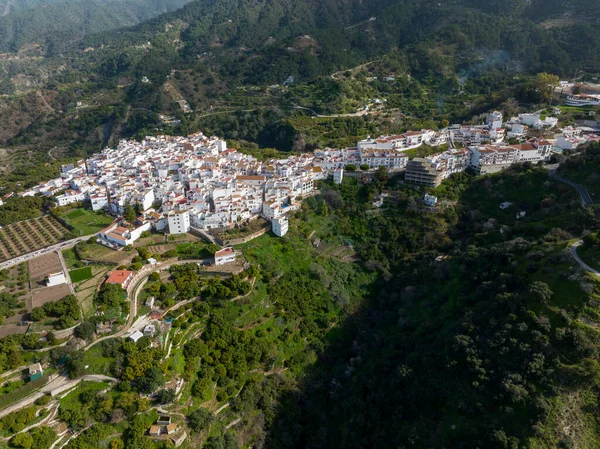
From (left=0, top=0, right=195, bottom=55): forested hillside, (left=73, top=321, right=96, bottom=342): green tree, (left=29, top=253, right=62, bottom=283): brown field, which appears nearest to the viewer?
(left=73, top=321, right=96, bottom=342): green tree

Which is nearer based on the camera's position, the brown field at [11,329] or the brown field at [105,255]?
the brown field at [11,329]

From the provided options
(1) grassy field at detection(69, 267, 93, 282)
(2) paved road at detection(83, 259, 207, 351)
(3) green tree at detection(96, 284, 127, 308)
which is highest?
(1) grassy field at detection(69, 267, 93, 282)

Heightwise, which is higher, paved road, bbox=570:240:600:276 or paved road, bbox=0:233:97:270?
paved road, bbox=0:233:97:270

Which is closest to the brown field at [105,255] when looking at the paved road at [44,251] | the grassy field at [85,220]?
the paved road at [44,251]

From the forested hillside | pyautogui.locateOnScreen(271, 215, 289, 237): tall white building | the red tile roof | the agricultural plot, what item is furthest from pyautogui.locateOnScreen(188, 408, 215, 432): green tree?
the forested hillside

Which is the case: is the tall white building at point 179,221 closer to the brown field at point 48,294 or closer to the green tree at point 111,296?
the green tree at point 111,296

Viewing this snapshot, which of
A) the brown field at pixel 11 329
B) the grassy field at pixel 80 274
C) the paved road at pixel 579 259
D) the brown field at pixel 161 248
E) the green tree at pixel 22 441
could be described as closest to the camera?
the green tree at pixel 22 441

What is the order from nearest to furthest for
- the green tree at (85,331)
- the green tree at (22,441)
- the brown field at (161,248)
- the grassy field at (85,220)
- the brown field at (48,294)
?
the green tree at (22,441)
the green tree at (85,331)
the brown field at (48,294)
the brown field at (161,248)
the grassy field at (85,220)

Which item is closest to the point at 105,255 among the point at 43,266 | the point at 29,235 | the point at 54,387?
the point at 43,266

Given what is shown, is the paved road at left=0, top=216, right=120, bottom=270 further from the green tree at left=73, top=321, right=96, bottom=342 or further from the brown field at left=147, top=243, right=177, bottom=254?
the green tree at left=73, top=321, right=96, bottom=342
